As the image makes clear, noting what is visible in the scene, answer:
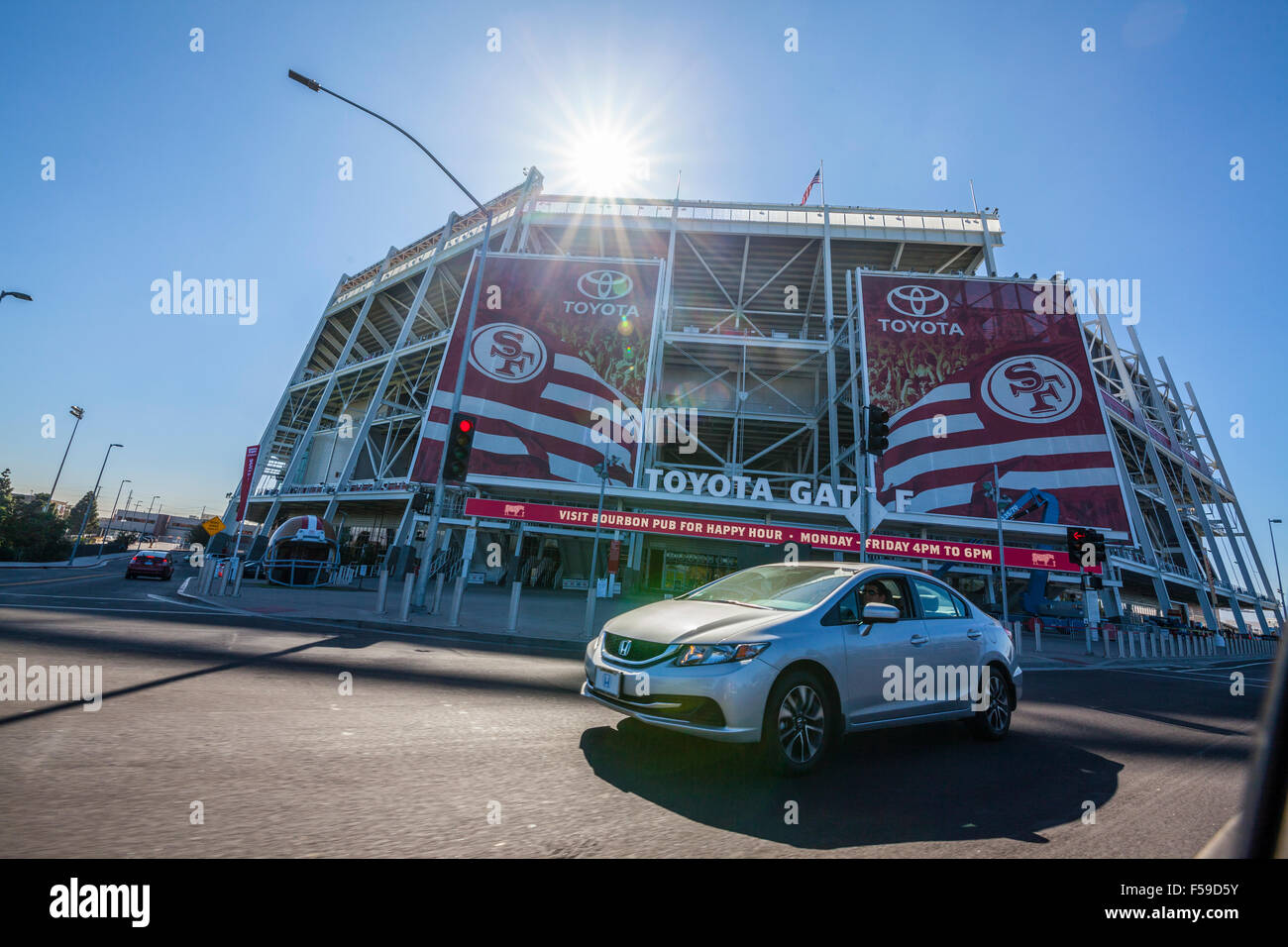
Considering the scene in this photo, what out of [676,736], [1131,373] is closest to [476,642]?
[676,736]

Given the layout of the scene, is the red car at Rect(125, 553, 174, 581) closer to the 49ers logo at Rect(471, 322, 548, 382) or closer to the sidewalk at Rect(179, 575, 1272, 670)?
the sidewalk at Rect(179, 575, 1272, 670)

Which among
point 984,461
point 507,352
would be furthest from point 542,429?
point 984,461

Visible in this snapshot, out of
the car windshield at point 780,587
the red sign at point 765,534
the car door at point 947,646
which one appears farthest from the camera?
the red sign at point 765,534

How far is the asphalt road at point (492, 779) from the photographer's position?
248 centimetres

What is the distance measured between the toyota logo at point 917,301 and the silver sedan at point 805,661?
31.6m

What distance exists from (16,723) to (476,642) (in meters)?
6.48

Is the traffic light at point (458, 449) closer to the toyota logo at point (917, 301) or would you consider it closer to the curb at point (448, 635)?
the curb at point (448, 635)

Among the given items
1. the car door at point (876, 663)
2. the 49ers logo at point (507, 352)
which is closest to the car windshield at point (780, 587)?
the car door at point (876, 663)

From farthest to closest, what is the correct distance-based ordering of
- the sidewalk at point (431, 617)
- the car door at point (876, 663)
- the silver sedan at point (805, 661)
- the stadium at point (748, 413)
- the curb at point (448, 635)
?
the stadium at point (748, 413) → the sidewalk at point (431, 617) → the curb at point (448, 635) → the car door at point (876, 663) → the silver sedan at point (805, 661)

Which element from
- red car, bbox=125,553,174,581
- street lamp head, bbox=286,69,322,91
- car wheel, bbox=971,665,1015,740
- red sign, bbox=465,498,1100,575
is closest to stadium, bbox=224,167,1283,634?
red sign, bbox=465,498,1100,575

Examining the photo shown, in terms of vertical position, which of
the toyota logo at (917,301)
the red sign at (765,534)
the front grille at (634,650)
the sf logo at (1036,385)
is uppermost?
the toyota logo at (917,301)

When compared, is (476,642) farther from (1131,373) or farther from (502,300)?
(1131,373)

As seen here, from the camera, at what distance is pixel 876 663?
14.3ft

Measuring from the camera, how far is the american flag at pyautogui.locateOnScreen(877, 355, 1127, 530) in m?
28.1
